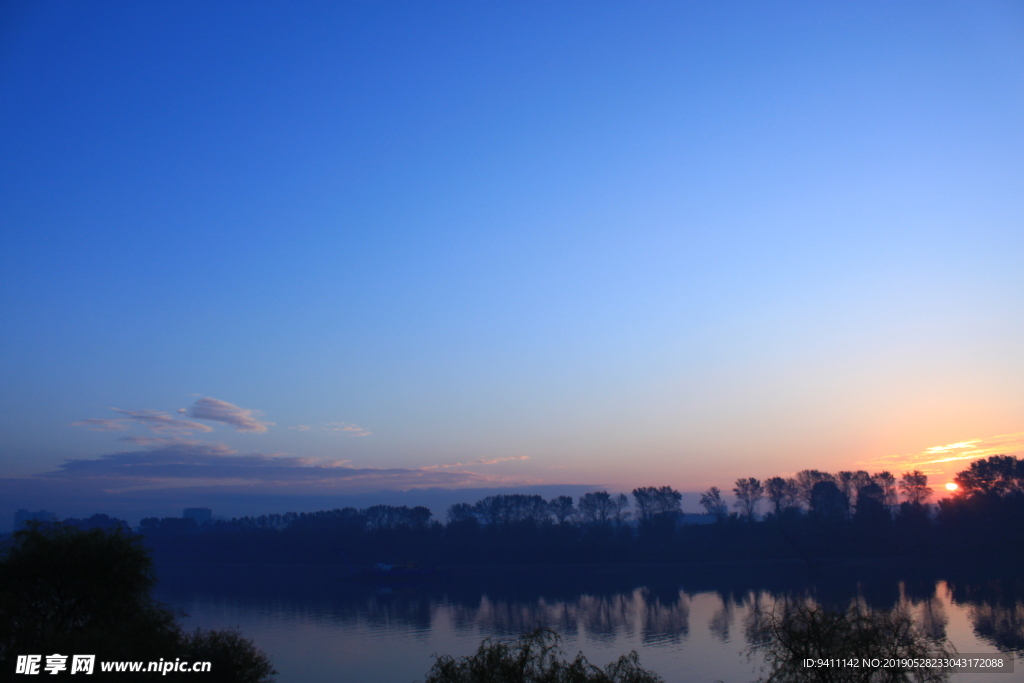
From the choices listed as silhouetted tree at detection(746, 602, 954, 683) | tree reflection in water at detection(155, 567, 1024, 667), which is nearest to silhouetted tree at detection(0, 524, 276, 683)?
silhouetted tree at detection(746, 602, 954, 683)

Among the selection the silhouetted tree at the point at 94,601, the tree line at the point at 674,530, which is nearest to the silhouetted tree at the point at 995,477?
the tree line at the point at 674,530

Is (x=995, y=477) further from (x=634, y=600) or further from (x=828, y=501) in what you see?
(x=634, y=600)

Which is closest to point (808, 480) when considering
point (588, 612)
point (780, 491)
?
point (780, 491)

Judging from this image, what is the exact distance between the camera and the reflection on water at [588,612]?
31562 millimetres

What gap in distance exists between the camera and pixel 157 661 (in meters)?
13.9

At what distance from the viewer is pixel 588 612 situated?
1865 inches

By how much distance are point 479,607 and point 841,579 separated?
31.8 metres

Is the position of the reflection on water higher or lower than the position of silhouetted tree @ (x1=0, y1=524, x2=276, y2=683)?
lower

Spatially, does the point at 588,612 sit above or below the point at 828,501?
below

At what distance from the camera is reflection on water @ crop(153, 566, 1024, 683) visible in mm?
31562

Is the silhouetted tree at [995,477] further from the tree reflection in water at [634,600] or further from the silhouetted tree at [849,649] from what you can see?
the silhouetted tree at [849,649]

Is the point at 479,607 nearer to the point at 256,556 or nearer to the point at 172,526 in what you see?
the point at 256,556

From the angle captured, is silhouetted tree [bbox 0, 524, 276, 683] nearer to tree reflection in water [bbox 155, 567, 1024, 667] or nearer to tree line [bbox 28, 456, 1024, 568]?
tree reflection in water [bbox 155, 567, 1024, 667]

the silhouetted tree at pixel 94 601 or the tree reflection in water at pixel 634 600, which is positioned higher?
the silhouetted tree at pixel 94 601
